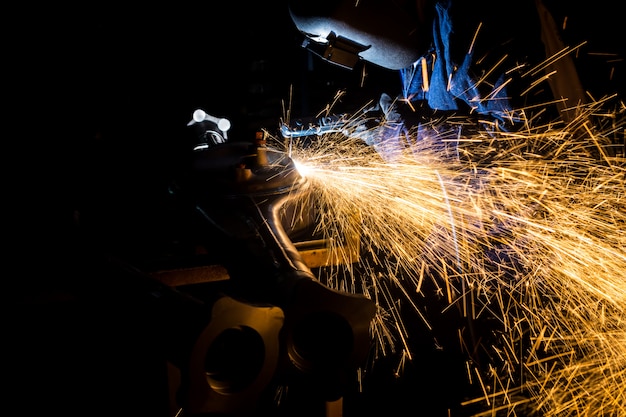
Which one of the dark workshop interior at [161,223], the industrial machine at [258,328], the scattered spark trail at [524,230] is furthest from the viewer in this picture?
the scattered spark trail at [524,230]

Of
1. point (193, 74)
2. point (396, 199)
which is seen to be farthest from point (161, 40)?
point (396, 199)

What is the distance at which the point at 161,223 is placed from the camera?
2.20 meters

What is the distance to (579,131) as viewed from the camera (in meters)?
2.35

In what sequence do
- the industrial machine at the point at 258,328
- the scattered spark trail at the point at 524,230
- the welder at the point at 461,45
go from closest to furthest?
the industrial machine at the point at 258,328 < the welder at the point at 461,45 < the scattered spark trail at the point at 524,230

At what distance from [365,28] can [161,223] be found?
63.5 inches

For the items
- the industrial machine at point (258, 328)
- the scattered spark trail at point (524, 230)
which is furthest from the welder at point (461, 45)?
the industrial machine at point (258, 328)

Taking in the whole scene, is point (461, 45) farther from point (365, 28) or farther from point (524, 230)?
point (524, 230)

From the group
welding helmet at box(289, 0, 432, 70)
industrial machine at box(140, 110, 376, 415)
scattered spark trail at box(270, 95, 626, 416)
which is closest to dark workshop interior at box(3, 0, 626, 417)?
industrial machine at box(140, 110, 376, 415)

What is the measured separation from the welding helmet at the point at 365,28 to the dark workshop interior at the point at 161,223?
356 millimetres

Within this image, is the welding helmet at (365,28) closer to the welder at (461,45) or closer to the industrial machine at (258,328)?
the welder at (461,45)

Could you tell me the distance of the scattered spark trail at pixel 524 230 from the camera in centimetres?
273

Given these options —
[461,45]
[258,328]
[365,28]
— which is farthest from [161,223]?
[461,45]

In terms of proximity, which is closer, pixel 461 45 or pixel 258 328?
pixel 258 328

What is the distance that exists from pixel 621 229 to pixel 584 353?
105cm
